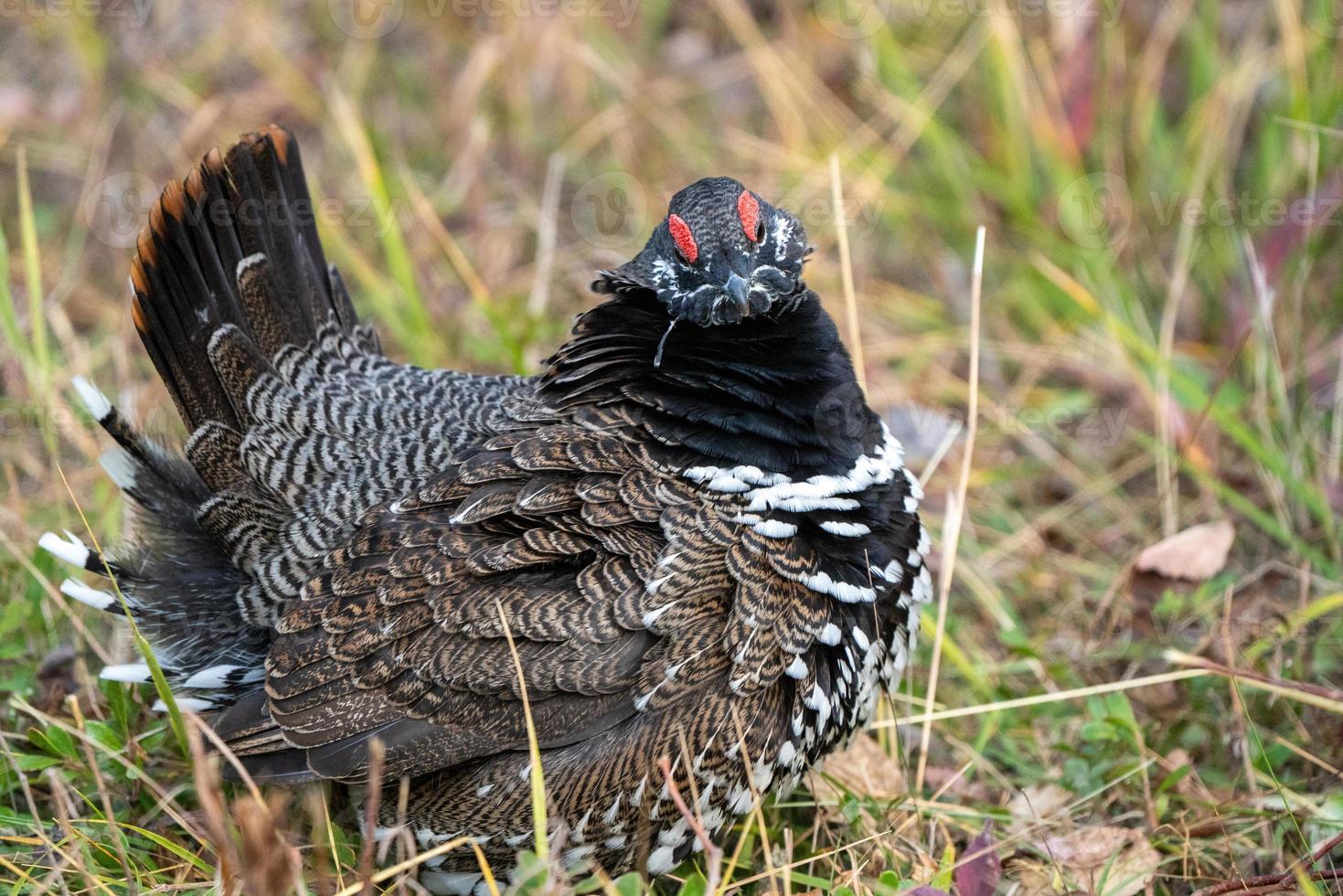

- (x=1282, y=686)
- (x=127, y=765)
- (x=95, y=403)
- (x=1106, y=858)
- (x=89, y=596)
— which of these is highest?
(x=95, y=403)

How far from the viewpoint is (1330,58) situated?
599 centimetres

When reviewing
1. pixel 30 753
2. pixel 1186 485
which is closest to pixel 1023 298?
pixel 1186 485

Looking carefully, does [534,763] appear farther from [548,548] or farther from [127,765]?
[127,765]

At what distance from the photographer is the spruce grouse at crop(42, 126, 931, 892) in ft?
11.5

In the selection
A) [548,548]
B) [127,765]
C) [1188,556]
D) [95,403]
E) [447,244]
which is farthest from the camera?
[447,244]

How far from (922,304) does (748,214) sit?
327 cm

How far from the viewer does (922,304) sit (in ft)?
22.2

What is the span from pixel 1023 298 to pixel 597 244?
2.32 meters

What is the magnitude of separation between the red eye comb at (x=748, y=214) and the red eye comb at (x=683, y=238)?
0.16 meters

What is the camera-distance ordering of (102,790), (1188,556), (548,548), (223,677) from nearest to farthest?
(102,790) → (548,548) → (223,677) → (1188,556)

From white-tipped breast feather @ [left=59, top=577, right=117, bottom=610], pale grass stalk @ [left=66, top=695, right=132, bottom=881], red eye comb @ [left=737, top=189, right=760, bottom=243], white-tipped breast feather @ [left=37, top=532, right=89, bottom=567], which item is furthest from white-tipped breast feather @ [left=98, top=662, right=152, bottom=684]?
red eye comb @ [left=737, top=189, right=760, bottom=243]

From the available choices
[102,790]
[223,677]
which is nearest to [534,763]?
[102,790]

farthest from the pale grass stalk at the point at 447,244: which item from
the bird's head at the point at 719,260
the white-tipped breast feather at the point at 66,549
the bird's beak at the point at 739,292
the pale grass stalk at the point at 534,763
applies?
the pale grass stalk at the point at 534,763

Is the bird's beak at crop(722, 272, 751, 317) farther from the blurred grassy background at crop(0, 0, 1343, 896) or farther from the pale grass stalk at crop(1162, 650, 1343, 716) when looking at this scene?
the pale grass stalk at crop(1162, 650, 1343, 716)
